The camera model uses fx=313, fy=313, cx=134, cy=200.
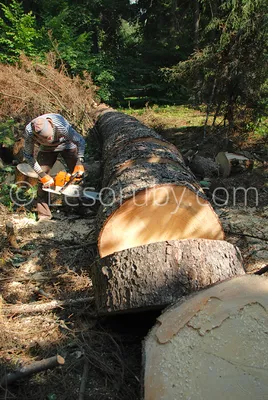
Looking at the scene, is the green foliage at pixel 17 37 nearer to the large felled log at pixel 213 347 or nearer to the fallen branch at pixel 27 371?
the fallen branch at pixel 27 371

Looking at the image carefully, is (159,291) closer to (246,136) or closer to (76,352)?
(76,352)

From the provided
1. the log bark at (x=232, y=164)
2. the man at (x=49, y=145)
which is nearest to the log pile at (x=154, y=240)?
the man at (x=49, y=145)

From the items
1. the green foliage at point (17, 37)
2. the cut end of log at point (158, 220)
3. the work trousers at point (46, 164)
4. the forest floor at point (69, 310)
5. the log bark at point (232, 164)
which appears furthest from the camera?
the green foliage at point (17, 37)

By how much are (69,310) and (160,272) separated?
0.94m

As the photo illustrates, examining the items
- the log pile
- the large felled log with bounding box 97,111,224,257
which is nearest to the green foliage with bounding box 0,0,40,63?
the log pile

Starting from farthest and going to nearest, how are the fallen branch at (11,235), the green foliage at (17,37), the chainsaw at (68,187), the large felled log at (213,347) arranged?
the green foliage at (17,37) → the chainsaw at (68,187) → the fallen branch at (11,235) → the large felled log at (213,347)

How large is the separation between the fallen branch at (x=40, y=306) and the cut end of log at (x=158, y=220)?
464 mm

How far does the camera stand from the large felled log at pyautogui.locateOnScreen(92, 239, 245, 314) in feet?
6.66

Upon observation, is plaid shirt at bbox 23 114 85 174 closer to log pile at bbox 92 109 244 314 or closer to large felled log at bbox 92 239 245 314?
log pile at bbox 92 109 244 314

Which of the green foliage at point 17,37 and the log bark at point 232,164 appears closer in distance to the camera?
the log bark at point 232,164

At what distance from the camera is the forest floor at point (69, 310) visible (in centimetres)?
196

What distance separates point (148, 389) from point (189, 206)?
4.63 feet

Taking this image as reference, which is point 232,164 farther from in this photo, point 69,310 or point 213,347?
point 213,347

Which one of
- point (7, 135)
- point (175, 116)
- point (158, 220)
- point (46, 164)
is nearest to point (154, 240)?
point (158, 220)
